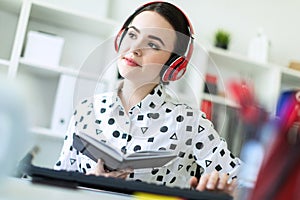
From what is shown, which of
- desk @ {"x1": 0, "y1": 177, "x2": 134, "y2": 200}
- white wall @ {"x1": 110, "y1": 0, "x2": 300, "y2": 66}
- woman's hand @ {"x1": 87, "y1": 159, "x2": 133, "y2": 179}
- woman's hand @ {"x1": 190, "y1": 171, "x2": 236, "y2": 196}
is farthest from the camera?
white wall @ {"x1": 110, "y1": 0, "x2": 300, "y2": 66}

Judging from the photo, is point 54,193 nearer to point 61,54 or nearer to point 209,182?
point 209,182

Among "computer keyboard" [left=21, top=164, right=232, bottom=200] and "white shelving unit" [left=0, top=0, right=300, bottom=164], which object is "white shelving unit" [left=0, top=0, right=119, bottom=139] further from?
"computer keyboard" [left=21, top=164, right=232, bottom=200]

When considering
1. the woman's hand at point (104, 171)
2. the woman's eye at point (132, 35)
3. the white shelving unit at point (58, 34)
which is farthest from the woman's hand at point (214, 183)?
the white shelving unit at point (58, 34)

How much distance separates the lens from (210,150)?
831 mm

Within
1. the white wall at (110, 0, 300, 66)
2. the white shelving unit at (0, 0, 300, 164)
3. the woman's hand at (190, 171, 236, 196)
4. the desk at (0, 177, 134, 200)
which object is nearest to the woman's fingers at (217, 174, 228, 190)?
the woman's hand at (190, 171, 236, 196)

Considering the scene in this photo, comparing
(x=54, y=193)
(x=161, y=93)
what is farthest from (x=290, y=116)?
(x=161, y=93)

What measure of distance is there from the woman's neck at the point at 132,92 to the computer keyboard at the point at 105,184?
0.40m

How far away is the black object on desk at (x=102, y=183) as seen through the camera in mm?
431

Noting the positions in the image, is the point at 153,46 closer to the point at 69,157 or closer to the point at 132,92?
the point at 132,92

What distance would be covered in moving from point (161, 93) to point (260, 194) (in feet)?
1.87

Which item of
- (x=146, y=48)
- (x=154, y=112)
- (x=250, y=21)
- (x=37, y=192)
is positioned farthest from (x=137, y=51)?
(x=250, y=21)

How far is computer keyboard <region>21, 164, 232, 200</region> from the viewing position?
431 mm

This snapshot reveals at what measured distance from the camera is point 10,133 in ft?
1.14

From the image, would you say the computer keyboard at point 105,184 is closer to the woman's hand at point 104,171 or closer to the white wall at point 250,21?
the woman's hand at point 104,171
